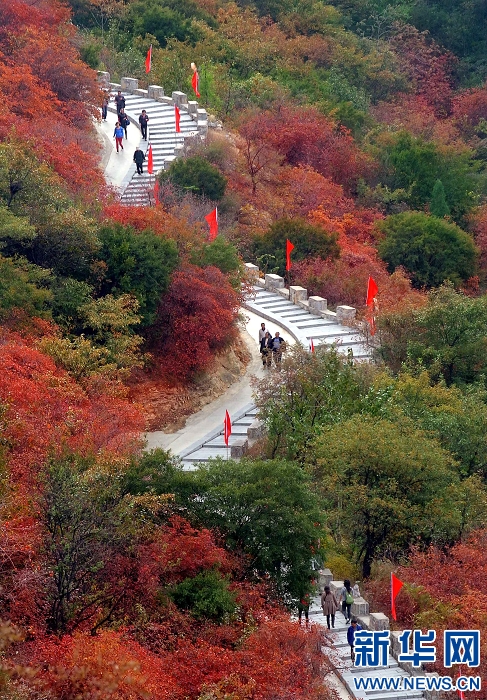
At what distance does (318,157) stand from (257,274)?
15072 millimetres

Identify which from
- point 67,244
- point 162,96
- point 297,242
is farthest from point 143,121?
point 67,244

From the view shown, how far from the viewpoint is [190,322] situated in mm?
40062

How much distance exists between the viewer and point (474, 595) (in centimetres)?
2953

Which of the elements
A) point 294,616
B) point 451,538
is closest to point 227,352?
point 451,538

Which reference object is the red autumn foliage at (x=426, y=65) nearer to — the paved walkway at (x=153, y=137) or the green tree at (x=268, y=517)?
the paved walkway at (x=153, y=137)

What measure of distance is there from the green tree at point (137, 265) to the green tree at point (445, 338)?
6747 mm

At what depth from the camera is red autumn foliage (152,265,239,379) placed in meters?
39.8

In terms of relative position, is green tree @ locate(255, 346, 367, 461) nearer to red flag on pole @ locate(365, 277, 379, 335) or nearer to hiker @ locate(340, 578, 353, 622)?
red flag on pole @ locate(365, 277, 379, 335)

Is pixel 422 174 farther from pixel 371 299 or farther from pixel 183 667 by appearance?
pixel 183 667

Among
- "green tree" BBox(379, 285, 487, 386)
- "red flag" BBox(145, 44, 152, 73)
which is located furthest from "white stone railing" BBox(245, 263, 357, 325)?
"red flag" BBox(145, 44, 152, 73)

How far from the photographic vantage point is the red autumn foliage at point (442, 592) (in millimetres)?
28859

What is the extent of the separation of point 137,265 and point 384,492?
11.1m

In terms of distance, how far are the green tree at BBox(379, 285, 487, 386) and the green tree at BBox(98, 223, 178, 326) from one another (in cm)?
675

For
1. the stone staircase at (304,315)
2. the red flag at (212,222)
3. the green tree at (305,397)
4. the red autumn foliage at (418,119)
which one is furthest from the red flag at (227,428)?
the red autumn foliage at (418,119)
